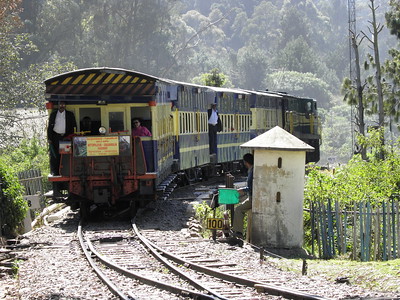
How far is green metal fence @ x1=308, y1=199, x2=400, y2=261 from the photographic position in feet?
42.8

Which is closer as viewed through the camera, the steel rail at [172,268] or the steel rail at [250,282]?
the steel rail at [250,282]

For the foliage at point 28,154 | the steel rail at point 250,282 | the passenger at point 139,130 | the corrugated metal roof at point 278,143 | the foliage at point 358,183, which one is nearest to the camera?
the steel rail at point 250,282

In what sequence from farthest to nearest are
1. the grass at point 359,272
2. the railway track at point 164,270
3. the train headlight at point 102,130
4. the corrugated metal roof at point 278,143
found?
the train headlight at point 102,130
the corrugated metal roof at point 278,143
the grass at point 359,272
the railway track at point 164,270

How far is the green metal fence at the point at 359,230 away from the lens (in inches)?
514

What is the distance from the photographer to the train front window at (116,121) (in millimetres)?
17609

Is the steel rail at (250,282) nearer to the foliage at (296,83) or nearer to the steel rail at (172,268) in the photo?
the steel rail at (172,268)

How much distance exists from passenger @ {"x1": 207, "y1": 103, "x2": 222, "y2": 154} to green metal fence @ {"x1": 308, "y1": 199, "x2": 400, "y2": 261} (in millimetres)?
11576

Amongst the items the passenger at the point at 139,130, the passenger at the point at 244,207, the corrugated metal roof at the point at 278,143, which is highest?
the passenger at the point at 139,130

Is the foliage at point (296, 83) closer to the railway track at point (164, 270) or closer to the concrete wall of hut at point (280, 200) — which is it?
the concrete wall of hut at point (280, 200)

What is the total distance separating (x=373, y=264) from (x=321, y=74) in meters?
125

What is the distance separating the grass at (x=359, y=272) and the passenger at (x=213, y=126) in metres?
14.1

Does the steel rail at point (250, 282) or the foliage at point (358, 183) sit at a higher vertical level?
the foliage at point (358, 183)

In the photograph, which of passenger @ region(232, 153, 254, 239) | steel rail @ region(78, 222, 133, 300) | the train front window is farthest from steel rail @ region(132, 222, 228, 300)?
the train front window

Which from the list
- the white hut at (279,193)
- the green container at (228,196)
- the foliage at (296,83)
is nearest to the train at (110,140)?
the green container at (228,196)
